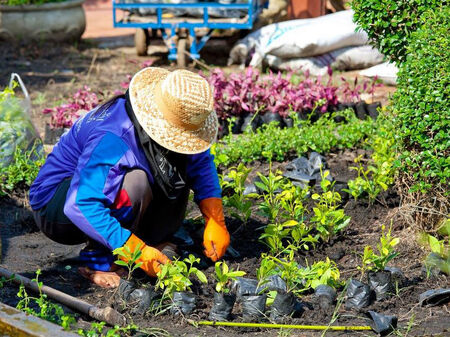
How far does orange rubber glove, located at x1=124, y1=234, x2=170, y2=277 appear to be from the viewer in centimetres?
360

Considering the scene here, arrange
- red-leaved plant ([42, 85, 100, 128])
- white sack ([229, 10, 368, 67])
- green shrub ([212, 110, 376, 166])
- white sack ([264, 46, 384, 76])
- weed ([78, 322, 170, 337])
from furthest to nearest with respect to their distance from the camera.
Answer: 1. white sack ([264, 46, 384, 76])
2. white sack ([229, 10, 368, 67])
3. red-leaved plant ([42, 85, 100, 128])
4. green shrub ([212, 110, 376, 166])
5. weed ([78, 322, 170, 337])

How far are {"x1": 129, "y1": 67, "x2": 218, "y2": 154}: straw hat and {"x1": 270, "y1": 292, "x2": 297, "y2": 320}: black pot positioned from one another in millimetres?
774

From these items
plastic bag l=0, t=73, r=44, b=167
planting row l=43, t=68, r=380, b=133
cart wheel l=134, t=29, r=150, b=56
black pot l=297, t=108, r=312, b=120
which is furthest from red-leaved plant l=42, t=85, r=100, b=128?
cart wheel l=134, t=29, r=150, b=56

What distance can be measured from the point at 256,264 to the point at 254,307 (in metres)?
0.63

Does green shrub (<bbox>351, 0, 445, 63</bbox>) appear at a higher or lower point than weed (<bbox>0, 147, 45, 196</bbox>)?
higher

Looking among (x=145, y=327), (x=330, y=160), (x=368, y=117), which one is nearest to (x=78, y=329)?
(x=145, y=327)

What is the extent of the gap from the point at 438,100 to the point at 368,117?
1.99 metres

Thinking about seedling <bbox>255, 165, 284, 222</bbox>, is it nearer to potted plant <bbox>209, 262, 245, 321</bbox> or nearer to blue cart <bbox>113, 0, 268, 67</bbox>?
potted plant <bbox>209, 262, 245, 321</bbox>

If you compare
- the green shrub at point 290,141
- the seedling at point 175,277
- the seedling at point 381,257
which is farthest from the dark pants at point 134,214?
the green shrub at point 290,141

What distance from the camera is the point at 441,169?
151 inches

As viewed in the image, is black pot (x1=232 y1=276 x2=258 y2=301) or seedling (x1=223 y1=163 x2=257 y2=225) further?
seedling (x1=223 y1=163 x2=257 y2=225)

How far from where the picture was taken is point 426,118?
3861mm

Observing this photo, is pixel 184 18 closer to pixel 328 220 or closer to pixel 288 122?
pixel 288 122

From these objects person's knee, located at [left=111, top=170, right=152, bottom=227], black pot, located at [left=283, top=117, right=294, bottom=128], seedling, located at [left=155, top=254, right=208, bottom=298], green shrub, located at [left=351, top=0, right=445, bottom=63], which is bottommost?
black pot, located at [left=283, top=117, right=294, bottom=128]
